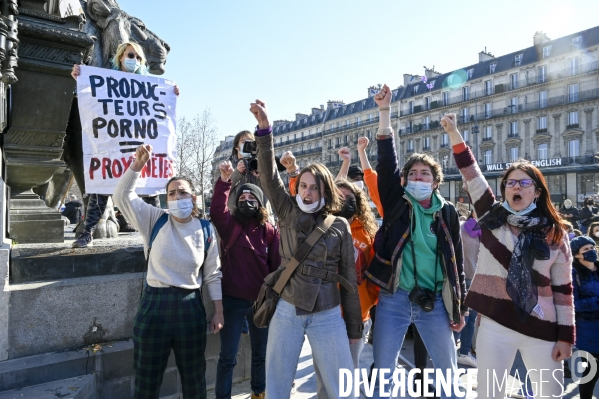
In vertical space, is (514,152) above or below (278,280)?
above

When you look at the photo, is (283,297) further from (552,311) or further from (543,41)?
(543,41)

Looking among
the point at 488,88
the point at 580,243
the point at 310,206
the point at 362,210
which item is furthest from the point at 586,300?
the point at 488,88

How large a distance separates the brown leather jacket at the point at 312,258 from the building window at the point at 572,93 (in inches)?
1855

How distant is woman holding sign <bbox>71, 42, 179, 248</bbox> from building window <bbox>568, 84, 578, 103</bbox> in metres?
47.0

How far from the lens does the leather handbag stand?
8.50 ft

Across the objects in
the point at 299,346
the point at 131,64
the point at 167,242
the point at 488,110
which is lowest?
the point at 299,346

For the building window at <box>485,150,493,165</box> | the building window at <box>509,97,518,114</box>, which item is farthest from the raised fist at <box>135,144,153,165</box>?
the building window at <box>509,97,518,114</box>

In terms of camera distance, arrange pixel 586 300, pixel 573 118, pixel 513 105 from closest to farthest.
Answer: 1. pixel 586 300
2. pixel 573 118
3. pixel 513 105

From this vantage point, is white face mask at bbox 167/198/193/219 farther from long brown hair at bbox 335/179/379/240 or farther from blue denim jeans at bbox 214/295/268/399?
long brown hair at bbox 335/179/379/240

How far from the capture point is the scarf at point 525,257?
244 centimetres

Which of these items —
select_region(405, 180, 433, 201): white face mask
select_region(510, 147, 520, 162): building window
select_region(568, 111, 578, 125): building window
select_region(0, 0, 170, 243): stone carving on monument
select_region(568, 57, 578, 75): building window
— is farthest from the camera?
select_region(510, 147, 520, 162): building window

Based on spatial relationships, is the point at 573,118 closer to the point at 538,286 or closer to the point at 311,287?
the point at 538,286

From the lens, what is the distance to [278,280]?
264cm

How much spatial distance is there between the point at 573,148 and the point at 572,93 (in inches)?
225
